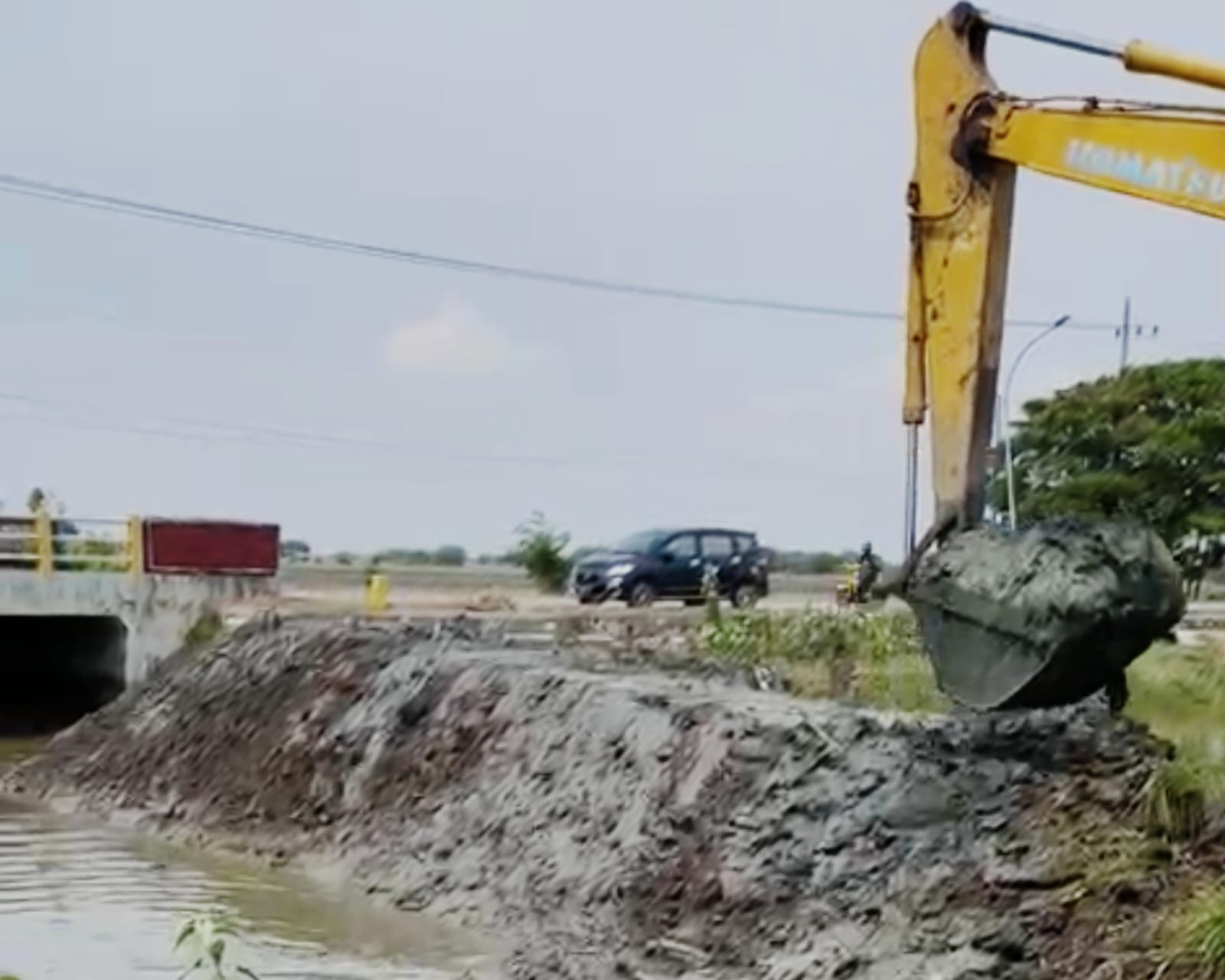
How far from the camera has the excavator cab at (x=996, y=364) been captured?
11750 millimetres

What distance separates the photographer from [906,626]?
21.2m

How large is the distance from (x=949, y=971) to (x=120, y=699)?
48.4 ft

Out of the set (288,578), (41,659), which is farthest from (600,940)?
(288,578)

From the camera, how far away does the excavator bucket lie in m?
11.7

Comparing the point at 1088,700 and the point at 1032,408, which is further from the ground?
the point at 1032,408

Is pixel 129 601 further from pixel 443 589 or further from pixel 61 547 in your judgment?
pixel 443 589

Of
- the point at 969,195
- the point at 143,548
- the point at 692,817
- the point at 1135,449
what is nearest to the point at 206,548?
the point at 143,548

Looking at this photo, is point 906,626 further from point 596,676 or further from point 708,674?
point 596,676

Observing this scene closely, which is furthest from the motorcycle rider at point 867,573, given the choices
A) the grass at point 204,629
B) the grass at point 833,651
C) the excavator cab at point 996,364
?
the grass at point 204,629

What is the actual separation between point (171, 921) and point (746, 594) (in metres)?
21.3

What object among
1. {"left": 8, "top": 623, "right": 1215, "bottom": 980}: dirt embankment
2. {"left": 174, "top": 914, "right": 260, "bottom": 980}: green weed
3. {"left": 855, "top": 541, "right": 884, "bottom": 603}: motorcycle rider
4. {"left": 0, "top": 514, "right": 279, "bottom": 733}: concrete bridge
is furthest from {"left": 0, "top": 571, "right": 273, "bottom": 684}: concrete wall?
{"left": 174, "top": 914, "right": 260, "bottom": 980}: green weed

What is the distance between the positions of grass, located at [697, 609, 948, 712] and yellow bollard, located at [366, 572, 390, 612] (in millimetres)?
6143

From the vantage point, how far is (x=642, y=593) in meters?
34.2

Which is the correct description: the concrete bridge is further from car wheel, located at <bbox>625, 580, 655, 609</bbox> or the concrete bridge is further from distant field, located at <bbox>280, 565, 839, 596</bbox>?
car wheel, located at <bbox>625, 580, 655, 609</bbox>
